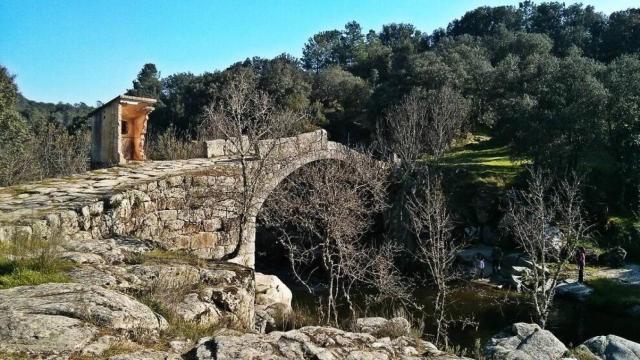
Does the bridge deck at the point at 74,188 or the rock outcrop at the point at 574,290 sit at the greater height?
the bridge deck at the point at 74,188

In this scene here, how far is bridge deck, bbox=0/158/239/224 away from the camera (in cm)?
823

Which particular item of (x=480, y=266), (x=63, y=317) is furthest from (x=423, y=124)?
(x=63, y=317)

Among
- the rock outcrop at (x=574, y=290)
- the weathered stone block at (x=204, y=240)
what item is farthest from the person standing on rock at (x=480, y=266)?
the weathered stone block at (x=204, y=240)

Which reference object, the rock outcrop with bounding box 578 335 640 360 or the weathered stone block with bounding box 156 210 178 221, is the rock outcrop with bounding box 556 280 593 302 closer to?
the rock outcrop with bounding box 578 335 640 360

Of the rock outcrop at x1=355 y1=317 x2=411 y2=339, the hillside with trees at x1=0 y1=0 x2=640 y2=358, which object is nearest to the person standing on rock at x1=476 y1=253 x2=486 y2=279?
the hillside with trees at x1=0 y1=0 x2=640 y2=358

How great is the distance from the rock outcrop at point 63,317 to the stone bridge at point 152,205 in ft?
7.19

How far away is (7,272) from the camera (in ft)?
18.5

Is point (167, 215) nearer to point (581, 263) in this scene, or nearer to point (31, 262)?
point (31, 262)

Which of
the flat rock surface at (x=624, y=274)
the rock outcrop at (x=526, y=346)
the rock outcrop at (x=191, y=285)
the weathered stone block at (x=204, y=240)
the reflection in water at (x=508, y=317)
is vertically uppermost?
the rock outcrop at (x=191, y=285)

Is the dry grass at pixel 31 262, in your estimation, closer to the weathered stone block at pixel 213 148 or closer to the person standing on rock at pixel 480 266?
the weathered stone block at pixel 213 148

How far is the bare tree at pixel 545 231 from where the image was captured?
15.4 meters

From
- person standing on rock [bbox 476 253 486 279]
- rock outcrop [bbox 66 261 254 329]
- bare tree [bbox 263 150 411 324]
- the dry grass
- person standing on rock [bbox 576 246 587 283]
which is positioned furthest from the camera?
person standing on rock [bbox 476 253 486 279]

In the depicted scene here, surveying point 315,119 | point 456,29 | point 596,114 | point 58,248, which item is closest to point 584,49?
point 456,29

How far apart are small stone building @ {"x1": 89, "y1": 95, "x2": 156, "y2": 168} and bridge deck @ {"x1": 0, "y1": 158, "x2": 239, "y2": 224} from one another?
0.53m
